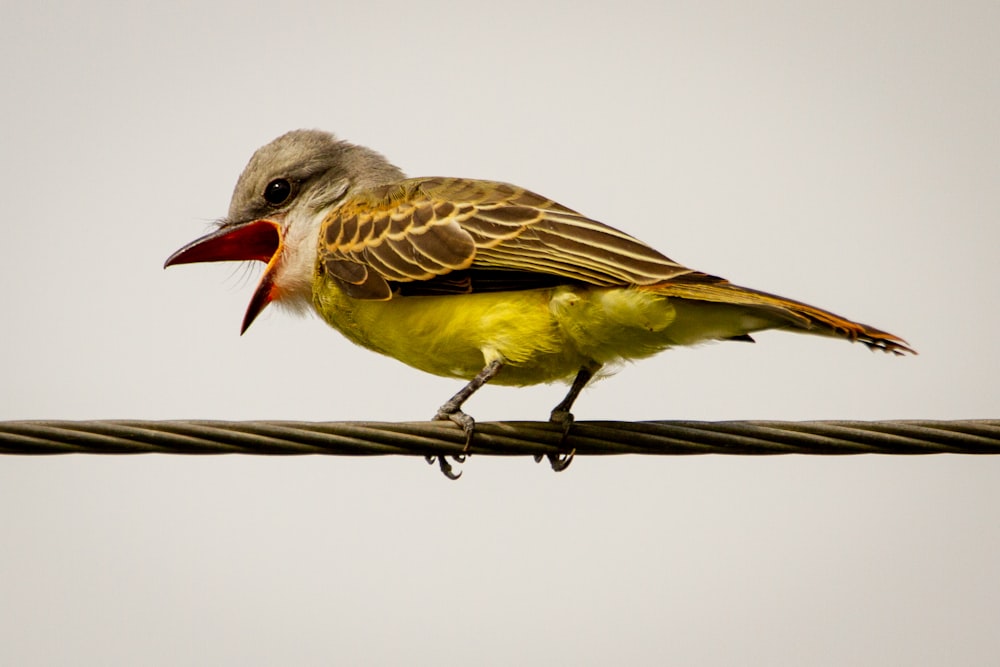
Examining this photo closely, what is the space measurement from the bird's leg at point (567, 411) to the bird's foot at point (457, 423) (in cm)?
46

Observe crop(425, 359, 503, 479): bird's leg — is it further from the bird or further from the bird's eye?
the bird's eye

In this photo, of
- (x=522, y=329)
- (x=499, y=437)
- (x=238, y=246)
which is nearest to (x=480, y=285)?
(x=522, y=329)

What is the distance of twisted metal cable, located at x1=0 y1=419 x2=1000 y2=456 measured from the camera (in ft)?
16.3

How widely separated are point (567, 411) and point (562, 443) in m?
0.81

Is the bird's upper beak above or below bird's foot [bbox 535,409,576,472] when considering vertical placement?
above

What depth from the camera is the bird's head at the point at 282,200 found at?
8.41 m

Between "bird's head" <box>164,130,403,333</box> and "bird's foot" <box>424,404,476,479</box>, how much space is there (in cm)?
209

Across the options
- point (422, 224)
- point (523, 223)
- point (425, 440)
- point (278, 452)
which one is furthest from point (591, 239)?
point (278, 452)

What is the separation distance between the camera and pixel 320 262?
308 inches

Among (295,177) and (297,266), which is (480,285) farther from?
(295,177)

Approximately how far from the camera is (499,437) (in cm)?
620

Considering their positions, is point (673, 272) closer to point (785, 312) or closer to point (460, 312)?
point (785, 312)

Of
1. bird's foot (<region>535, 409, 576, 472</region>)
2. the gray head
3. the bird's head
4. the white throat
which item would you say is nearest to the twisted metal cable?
bird's foot (<region>535, 409, 576, 472</region>)

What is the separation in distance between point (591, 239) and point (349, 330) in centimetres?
165
